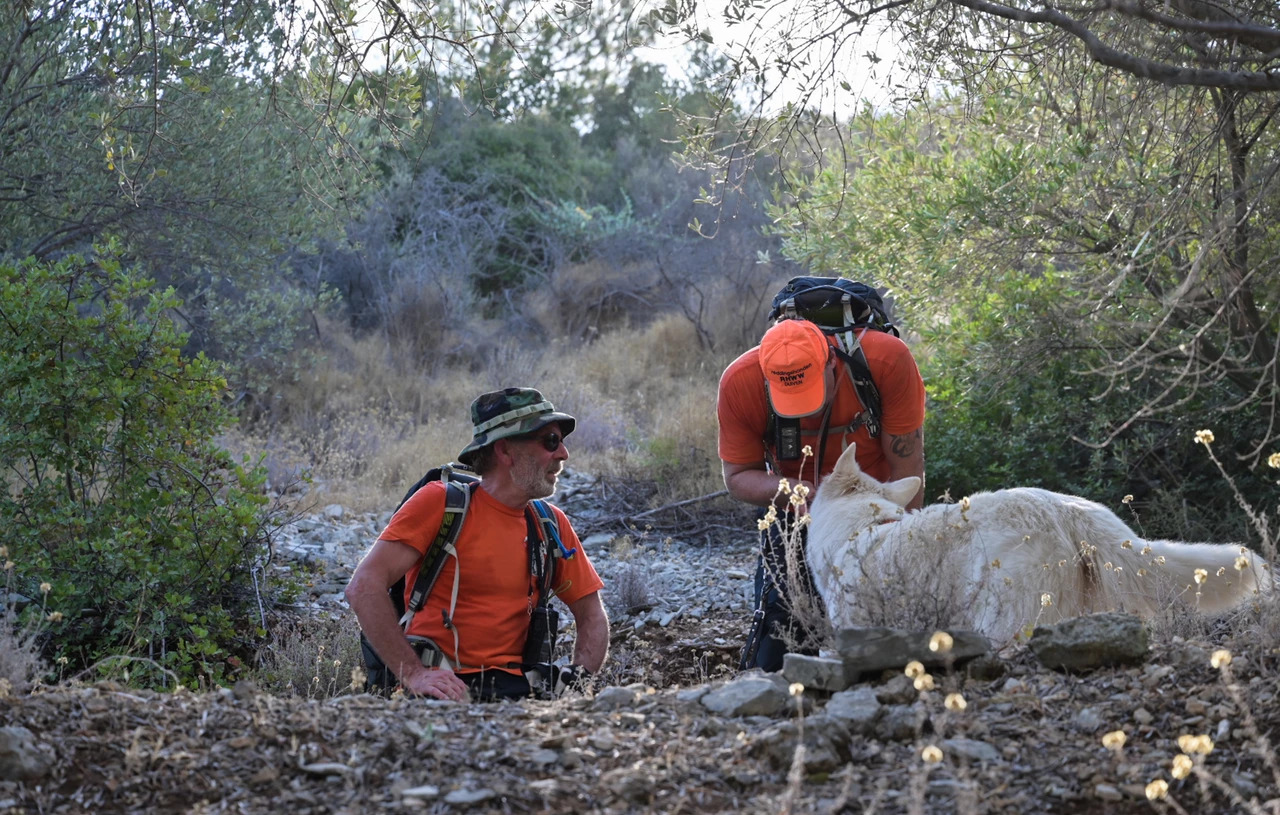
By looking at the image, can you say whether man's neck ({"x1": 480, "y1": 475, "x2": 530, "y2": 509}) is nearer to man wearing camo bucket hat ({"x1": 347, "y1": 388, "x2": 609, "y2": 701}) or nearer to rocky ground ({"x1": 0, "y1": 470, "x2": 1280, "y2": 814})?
man wearing camo bucket hat ({"x1": 347, "y1": 388, "x2": 609, "y2": 701})

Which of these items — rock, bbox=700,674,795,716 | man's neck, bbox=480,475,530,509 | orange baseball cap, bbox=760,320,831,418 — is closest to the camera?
rock, bbox=700,674,795,716

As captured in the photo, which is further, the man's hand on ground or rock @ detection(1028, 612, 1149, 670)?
the man's hand on ground

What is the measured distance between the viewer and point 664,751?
10.7ft

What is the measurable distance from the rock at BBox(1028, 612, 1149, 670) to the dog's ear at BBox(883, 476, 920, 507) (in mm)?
1232

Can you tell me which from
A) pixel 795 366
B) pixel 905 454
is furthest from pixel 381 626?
pixel 905 454

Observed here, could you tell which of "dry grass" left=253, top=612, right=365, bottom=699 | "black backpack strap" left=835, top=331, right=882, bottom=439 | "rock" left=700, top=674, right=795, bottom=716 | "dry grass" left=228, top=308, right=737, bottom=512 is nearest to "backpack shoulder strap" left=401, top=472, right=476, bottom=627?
"dry grass" left=253, top=612, right=365, bottom=699

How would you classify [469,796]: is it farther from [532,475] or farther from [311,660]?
[311,660]

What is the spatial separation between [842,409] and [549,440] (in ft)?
4.43

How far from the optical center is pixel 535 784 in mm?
3016

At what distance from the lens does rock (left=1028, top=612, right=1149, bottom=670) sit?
12.0 feet

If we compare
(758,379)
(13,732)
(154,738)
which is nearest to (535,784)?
(154,738)

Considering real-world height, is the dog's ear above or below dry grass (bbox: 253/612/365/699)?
above

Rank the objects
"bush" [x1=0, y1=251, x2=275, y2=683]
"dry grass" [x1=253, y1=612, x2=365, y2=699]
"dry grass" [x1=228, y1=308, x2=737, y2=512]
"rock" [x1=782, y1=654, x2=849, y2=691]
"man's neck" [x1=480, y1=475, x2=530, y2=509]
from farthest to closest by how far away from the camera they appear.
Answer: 1. "dry grass" [x1=228, y1=308, x2=737, y2=512]
2. "bush" [x1=0, y1=251, x2=275, y2=683]
3. "dry grass" [x1=253, y1=612, x2=365, y2=699]
4. "man's neck" [x1=480, y1=475, x2=530, y2=509]
5. "rock" [x1=782, y1=654, x2=849, y2=691]

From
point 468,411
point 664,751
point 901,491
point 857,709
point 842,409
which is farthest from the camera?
point 468,411
